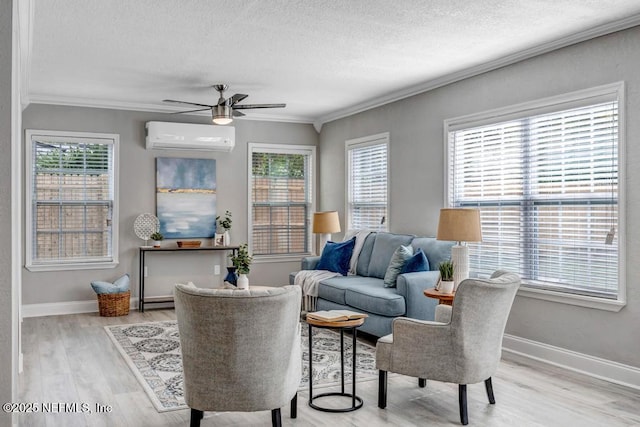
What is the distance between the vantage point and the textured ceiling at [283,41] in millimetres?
3689

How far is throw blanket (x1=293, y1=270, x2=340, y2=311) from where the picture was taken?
6.02 meters

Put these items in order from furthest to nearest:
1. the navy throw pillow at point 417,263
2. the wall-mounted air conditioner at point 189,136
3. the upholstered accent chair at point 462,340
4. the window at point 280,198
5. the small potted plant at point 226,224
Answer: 1. the window at point 280,198
2. the small potted plant at point 226,224
3. the wall-mounted air conditioner at point 189,136
4. the navy throw pillow at point 417,263
5. the upholstered accent chair at point 462,340

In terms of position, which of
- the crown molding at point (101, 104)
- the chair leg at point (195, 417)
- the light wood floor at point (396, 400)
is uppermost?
the crown molding at point (101, 104)

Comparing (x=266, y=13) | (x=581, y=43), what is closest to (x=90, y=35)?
(x=266, y=13)

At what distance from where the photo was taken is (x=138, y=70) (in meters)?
5.30

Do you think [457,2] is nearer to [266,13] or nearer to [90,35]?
[266,13]

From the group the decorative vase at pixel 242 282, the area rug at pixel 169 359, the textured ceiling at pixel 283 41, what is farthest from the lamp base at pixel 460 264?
the decorative vase at pixel 242 282

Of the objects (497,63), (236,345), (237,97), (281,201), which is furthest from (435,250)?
(281,201)

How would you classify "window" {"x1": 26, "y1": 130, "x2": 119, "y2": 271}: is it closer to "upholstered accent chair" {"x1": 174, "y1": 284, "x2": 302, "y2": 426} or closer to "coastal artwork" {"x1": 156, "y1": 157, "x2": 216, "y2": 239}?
"coastal artwork" {"x1": 156, "y1": 157, "x2": 216, "y2": 239}

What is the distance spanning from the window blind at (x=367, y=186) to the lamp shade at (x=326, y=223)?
491 mm

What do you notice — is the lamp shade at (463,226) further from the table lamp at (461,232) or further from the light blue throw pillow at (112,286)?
the light blue throw pillow at (112,286)

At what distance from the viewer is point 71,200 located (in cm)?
674

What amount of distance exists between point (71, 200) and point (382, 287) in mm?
3997

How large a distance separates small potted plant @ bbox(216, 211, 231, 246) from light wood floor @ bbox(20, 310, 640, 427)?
9.30ft
